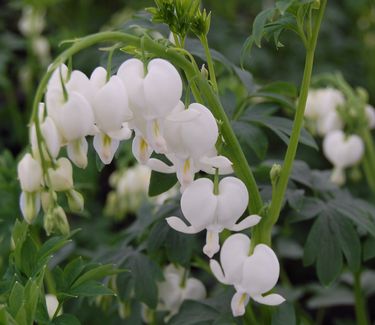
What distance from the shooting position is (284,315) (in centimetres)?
159

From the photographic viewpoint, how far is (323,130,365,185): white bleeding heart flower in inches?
107

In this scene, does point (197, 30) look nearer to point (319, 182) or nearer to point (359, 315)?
point (319, 182)

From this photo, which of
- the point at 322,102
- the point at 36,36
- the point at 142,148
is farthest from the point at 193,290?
the point at 36,36

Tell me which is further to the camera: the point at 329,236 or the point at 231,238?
the point at 329,236

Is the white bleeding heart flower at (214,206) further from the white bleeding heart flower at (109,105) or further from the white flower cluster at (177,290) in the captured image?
the white flower cluster at (177,290)

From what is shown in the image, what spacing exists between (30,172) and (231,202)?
0.38 metres

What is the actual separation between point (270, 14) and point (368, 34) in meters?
3.39

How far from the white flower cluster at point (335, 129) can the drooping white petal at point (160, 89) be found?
4.67 feet

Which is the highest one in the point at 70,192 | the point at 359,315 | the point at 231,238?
the point at 70,192

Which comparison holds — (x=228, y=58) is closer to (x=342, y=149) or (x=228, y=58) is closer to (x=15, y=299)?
(x=342, y=149)

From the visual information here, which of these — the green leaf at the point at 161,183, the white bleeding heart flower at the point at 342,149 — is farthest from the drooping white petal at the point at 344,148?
the green leaf at the point at 161,183

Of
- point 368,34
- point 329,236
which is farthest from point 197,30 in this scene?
point 368,34

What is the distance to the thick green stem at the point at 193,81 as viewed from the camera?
48.7 inches

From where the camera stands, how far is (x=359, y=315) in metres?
2.11
